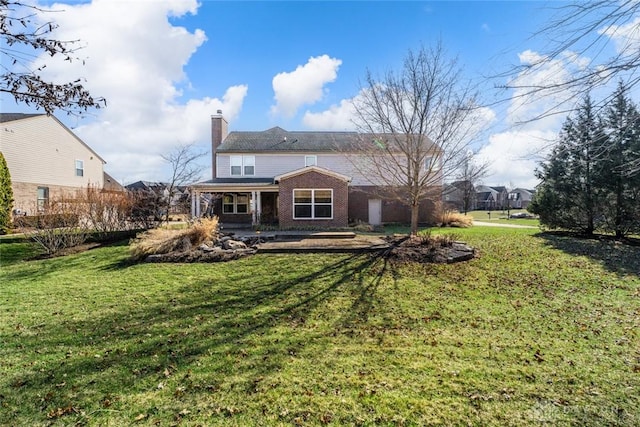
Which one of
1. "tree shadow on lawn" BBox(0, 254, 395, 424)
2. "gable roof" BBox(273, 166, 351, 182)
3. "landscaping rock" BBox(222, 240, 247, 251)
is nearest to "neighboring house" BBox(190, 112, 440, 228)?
"gable roof" BBox(273, 166, 351, 182)

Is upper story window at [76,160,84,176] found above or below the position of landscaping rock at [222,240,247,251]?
above

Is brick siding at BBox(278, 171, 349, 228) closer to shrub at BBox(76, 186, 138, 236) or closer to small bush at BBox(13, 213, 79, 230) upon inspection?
shrub at BBox(76, 186, 138, 236)

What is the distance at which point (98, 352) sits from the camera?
4.84m

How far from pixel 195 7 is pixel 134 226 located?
11.0m

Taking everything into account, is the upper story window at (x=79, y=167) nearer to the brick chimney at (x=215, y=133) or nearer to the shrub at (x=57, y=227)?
the brick chimney at (x=215, y=133)

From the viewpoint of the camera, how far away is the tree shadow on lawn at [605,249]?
10.3m

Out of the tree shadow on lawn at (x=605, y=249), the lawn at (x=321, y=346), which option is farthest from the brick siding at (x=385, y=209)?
the lawn at (x=321, y=346)

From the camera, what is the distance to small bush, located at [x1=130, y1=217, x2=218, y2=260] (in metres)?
10.8

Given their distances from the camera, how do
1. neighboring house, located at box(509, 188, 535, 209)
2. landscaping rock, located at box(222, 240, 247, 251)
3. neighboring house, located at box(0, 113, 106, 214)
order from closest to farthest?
landscaping rock, located at box(222, 240, 247, 251)
neighboring house, located at box(0, 113, 106, 214)
neighboring house, located at box(509, 188, 535, 209)

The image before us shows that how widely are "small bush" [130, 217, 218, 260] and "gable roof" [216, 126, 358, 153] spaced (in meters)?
13.2

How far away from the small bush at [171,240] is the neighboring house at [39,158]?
10.8 meters

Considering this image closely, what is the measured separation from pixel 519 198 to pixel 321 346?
80.4 m

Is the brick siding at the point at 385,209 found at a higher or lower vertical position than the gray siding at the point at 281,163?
lower

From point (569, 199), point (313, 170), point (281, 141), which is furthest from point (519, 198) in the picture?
point (313, 170)
